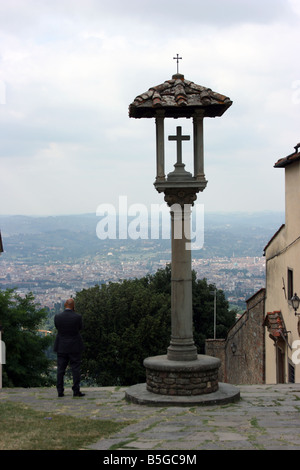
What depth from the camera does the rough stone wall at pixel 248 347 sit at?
18500mm

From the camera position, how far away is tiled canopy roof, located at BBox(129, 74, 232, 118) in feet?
27.4

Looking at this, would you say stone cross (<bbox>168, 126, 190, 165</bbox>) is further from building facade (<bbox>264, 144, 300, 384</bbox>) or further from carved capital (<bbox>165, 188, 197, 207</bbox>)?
building facade (<bbox>264, 144, 300, 384</bbox>)

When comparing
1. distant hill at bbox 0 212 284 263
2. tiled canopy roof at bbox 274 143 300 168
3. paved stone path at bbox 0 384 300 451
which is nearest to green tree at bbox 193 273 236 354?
distant hill at bbox 0 212 284 263

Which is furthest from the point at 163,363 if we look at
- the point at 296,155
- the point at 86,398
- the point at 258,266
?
the point at 258,266

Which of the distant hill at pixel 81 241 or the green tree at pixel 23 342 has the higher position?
the distant hill at pixel 81 241

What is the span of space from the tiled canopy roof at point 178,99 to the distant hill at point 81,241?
47.4 meters

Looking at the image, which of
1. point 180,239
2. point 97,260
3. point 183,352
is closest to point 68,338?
point 183,352

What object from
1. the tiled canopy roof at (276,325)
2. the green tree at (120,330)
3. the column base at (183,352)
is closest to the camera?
the column base at (183,352)

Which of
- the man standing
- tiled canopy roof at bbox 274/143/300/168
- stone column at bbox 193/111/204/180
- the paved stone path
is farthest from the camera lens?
tiled canopy roof at bbox 274/143/300/168

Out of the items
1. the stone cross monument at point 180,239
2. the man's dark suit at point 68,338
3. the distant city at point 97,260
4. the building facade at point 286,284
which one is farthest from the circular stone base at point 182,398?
the distant city at point 97,260

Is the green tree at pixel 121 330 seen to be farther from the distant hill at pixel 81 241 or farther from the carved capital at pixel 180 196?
the distant hill at pixel 81 241

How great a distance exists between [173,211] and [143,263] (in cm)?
5517
